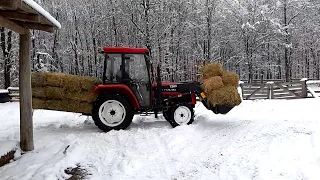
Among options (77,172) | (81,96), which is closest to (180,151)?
(77,172)

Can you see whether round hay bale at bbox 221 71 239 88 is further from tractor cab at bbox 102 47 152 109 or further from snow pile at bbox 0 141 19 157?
snow pile at bbox 0 141 19 157

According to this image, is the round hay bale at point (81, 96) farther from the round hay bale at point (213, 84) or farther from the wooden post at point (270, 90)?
the wooden post at point (270, 90)

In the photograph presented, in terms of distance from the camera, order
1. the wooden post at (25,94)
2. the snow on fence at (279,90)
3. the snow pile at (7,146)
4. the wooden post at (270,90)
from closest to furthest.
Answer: the snow pile at (7,146) < the wooden post at (25,94) < the snow on fence at (279,90) < the wooden post at (270,90)

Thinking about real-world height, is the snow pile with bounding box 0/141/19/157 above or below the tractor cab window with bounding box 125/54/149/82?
below

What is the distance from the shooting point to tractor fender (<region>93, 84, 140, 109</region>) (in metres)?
8.93

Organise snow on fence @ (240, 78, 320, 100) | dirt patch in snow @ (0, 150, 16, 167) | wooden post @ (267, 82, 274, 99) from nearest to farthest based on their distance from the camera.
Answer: dirt patch in snow @ (0, 150, 16, 167) < snow on fence @ (240, 78, 320, 100) < wooden post @ (267, 82, 274, 99)

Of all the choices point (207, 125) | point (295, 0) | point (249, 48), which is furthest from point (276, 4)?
point (207, 125)

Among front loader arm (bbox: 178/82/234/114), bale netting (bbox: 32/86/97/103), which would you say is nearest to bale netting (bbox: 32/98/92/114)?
bale netting (bbox: 32/86/97/103)

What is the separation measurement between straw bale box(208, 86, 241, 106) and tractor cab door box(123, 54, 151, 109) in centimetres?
179

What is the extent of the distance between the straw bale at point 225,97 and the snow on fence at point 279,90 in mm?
9520

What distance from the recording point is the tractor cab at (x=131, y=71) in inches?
356

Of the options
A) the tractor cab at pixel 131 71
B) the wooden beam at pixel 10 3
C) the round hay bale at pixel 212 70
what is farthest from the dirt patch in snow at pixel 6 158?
the round hay bale at pixel 212 70

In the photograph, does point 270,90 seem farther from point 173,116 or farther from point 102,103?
point 102,103

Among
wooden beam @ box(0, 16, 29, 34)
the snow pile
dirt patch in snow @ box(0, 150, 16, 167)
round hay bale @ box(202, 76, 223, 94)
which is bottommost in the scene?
dirt patch in snow @ box(0, 150, 16, 167)
